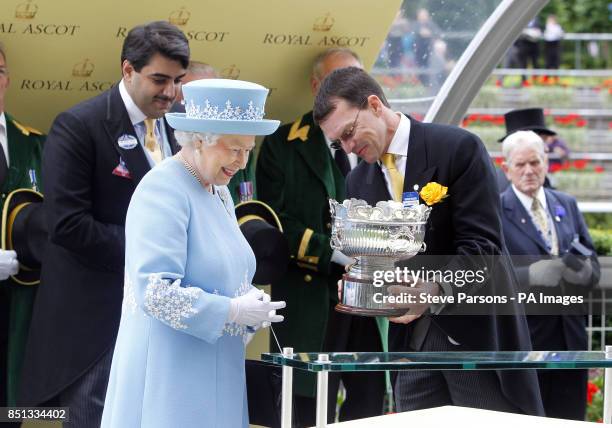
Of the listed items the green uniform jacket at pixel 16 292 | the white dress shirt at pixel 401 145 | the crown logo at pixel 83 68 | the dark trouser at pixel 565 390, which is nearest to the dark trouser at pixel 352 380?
the white dress shirt at pixel 401 145

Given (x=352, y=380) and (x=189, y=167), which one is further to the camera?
(x=352, y=380)

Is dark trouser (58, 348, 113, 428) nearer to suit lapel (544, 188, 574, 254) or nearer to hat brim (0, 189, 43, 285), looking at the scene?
hat brim (0, 189, 43, 285)

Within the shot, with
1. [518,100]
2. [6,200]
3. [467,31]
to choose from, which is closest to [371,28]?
[467,31]

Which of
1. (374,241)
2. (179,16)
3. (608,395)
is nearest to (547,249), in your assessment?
(179,16)

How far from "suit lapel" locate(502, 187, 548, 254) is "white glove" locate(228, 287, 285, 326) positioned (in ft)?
10.8

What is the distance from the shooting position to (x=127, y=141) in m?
5.02

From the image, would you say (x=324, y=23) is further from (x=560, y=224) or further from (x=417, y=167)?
(x=417, y=167)

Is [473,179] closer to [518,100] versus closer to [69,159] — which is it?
[69,159]

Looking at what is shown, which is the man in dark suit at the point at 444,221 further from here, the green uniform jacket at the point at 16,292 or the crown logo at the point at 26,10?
the crown logo at the point at 26,10

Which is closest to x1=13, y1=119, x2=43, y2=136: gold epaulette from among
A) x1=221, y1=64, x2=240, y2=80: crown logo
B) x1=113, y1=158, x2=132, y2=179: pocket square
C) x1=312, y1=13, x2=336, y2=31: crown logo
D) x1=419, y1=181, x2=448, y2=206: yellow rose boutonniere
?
x1=113, y1=158, x2=132, y2=179: pocket square

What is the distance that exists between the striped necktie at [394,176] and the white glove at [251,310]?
3.39 ft

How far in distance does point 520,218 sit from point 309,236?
5.00ft

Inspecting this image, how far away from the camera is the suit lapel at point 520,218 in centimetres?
675

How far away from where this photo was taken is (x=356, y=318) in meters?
5.43
